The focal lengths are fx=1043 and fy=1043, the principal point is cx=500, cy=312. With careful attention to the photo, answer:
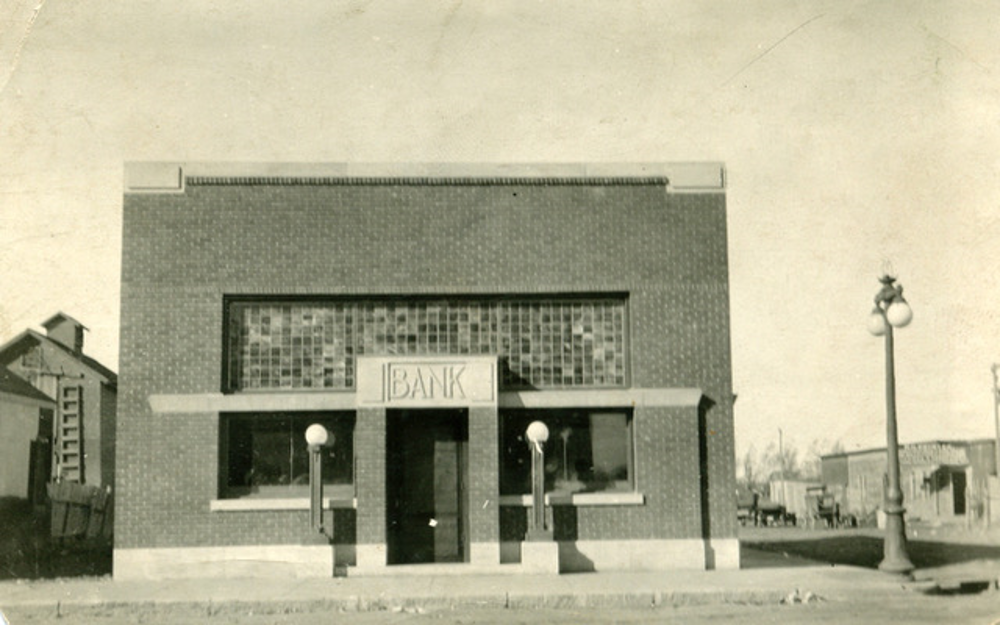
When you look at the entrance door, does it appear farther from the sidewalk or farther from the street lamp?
the street lamp

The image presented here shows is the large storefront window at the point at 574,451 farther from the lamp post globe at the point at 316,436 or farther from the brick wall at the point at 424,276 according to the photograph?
the lamp post globe at the point at 316,436

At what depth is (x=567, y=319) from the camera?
59.3 feet

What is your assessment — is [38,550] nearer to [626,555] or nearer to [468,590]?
[468,590]

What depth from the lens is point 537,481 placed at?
17078 mm

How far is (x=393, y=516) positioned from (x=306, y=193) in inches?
222

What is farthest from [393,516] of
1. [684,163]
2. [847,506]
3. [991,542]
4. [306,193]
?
[847,506]

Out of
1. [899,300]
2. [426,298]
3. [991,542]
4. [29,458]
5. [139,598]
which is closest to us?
[139,598]

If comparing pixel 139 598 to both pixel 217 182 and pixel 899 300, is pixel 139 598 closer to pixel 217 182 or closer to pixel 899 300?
pixel 217 182

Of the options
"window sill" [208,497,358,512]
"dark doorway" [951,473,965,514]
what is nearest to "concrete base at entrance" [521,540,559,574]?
"window sill" [208,497,358,512]

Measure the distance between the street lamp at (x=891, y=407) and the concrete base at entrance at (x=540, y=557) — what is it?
510 centimetres

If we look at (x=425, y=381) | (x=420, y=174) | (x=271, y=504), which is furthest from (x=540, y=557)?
(x=420, y=174)

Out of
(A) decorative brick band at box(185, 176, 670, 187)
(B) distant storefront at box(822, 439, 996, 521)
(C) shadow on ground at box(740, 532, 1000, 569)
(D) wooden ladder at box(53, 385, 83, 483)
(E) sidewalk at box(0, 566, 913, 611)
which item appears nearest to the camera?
(E) sidewalk at box(0, 566, 913, 611)

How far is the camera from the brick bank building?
1722 cm

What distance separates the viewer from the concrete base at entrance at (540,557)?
16.8 meters
